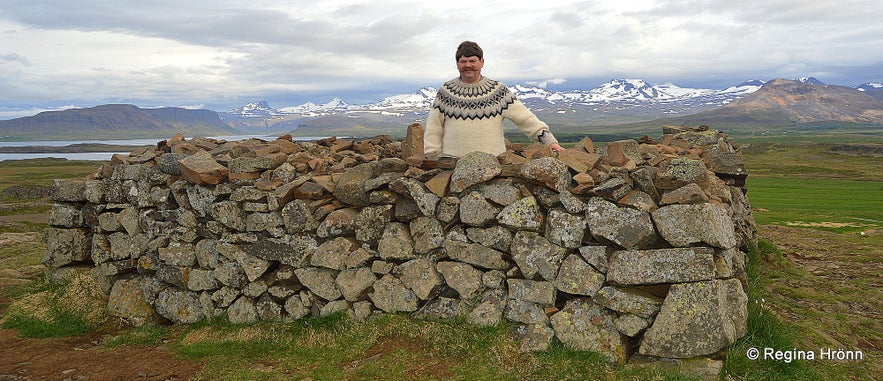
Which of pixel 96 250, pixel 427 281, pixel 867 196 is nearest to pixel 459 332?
pixel 427 281

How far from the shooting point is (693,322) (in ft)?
20.2

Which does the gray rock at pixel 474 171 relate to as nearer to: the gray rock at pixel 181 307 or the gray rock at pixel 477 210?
the gray rock at pixel 477 210

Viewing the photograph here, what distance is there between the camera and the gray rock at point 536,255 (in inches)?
267

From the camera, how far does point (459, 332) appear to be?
22.6 feet

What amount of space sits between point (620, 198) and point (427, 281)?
9.37 ft

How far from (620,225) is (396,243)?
10.1 ft

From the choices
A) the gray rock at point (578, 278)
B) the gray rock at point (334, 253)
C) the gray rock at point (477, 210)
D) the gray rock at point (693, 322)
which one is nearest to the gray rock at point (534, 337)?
the gray rock at point (578, 278)

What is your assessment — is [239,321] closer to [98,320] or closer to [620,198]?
[98,320]

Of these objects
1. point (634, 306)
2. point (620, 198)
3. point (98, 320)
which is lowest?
point (98, 320)

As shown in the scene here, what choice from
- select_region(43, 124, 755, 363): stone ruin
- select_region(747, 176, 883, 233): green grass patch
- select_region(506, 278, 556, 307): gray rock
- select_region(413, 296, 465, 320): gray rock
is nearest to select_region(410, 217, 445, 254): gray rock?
select_region(43, 124, 755, 363): stone ruin

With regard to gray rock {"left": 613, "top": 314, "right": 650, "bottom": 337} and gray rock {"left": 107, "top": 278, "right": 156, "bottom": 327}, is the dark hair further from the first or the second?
gray rock {"left": 107, "top": 278, "right": 156, "bottom": 327}

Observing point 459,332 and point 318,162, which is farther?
point 318,162

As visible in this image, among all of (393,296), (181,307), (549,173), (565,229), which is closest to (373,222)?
(393,296)

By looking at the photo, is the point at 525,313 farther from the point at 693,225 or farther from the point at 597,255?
the point at 693,225
